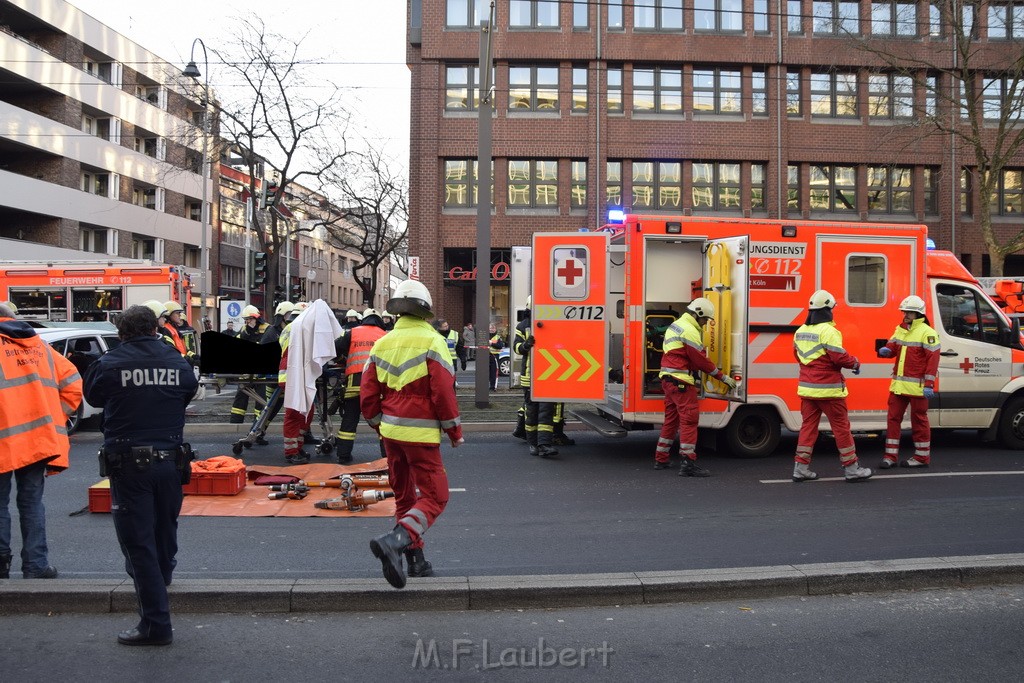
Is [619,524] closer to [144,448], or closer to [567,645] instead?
[567,645]

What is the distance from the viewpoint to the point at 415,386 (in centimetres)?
557

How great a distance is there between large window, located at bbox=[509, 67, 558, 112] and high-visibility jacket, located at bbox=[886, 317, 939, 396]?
22267 millimetres

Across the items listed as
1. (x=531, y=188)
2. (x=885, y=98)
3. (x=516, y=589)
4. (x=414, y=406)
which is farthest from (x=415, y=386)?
(x=885, y=98)

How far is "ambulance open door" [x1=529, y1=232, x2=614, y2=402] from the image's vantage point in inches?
420

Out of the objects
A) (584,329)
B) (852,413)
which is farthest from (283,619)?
(852,413)

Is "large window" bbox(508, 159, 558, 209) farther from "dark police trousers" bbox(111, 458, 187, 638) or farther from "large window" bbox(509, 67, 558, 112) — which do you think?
"dark police trousers" bbox(111, 458, 187, 638)

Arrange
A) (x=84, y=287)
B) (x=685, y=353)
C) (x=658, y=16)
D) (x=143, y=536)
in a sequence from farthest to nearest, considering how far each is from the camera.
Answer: (x=658, y=16) → (x=84, y=287) → (x=685, y=353) → (x=143, y=536)

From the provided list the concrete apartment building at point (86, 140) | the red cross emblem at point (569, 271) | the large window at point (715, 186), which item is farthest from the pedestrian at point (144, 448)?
the concrete apartment building at point (86, 140)

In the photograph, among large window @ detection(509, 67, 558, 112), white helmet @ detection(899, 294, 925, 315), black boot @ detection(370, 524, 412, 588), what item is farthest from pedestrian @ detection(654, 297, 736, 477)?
large window @ detection(509, 67, 558, 112)

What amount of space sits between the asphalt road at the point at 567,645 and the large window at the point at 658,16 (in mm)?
27981

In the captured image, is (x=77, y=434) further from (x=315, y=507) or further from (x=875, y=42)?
(x=875, y=42)

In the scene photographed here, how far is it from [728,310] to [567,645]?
20.0 ft

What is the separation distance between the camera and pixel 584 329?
10727 millimetres

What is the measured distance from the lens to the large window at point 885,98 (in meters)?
30.7
